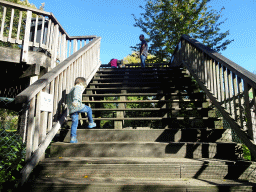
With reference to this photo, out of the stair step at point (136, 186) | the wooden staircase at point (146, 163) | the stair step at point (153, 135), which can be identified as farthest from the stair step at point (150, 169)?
the stair step at point (153, 135)

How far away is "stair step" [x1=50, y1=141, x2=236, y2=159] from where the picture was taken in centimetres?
322

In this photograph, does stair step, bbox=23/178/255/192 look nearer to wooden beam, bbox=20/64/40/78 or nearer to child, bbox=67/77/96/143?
child, bbox=67/77/96/143

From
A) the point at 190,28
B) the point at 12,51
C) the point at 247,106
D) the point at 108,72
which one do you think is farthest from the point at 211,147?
the point at 190,28

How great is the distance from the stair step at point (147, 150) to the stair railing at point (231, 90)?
0.47 meters

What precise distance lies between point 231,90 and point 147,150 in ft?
5.56

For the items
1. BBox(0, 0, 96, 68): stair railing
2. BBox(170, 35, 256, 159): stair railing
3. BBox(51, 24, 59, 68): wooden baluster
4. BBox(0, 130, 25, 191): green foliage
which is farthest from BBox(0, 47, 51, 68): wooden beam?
BBox(170, 35, 256, 159): stair railing

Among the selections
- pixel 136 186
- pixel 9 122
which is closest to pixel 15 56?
pixel 9 122

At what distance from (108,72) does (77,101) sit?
334 centimetres

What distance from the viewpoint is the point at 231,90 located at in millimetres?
3230

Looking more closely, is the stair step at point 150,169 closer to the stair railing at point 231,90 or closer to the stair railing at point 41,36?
the stair railing at point 231,90

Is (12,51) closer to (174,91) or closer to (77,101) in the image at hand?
(77,101)

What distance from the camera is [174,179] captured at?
2.61 m

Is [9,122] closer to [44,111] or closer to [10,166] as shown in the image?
[10,166]

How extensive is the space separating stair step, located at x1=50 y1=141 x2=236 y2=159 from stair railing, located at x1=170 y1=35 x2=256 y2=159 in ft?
1.53
